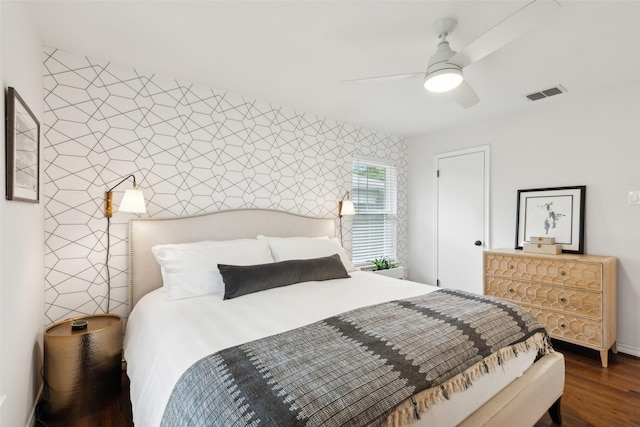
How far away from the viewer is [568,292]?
2664 millimetres

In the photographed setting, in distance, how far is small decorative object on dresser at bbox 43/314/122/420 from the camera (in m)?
1.76

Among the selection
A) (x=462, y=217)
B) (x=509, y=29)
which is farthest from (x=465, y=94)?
(x=462, y=217)

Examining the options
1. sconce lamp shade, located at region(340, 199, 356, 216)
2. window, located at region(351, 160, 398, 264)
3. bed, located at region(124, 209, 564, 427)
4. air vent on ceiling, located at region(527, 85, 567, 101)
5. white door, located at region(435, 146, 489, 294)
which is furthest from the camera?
window, located at region(351, 160, 398, 264)

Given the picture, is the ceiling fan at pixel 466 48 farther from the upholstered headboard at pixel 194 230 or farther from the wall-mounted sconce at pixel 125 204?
the wall-mounted sconce at pixel 125 204

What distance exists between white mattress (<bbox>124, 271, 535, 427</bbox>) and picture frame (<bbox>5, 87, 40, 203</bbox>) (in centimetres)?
92

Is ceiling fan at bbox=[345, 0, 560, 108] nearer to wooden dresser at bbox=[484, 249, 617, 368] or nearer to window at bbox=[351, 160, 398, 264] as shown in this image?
wooden dresser at bbox=[484, 249, 617, 368]

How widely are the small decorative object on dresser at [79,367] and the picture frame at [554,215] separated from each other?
3.88 metres

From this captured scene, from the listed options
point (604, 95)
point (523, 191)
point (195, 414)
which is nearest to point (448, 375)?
point (195, 414)

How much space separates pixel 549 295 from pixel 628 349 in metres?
0.80

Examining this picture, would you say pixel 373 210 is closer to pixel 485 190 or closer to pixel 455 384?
pixel 485 190

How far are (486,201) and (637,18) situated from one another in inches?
83.7

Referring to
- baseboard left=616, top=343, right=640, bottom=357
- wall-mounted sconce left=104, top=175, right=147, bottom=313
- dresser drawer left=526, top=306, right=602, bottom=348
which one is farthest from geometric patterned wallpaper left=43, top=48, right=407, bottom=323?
baseboard left=616, top=343, right=640, bottom=357

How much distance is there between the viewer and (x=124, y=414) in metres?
1.85

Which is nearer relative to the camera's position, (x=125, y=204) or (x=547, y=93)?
(x=125, y=204)
